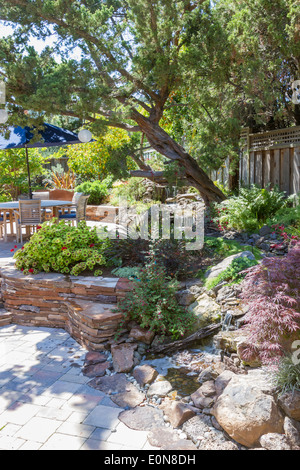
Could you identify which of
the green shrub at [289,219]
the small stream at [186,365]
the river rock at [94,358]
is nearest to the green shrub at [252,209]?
the green shrub at [289,219]

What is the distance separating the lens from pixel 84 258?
5.02 meters

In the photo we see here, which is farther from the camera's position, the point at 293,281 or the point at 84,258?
the point at 84,258

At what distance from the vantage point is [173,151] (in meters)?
7.13

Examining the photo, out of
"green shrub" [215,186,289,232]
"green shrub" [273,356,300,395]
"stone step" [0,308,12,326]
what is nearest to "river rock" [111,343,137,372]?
"green shrub" [273,356,300,395]

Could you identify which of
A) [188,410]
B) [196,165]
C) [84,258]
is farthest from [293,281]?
[196,165]

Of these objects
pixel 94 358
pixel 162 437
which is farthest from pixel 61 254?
pixel 162 437

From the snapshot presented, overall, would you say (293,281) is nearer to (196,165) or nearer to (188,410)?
(188,410)

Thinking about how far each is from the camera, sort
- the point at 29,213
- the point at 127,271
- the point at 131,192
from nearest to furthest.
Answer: the point at 127,271 → the point at 29,213 → the point at 131,192

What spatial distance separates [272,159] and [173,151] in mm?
1985

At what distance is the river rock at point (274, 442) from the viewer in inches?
96.2

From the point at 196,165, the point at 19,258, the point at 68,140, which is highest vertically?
the point at 68,140

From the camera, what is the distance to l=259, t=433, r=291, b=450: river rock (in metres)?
2.44

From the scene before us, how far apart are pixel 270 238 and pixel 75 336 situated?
2968 mm

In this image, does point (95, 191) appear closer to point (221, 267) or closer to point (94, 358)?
point (221, 267)
